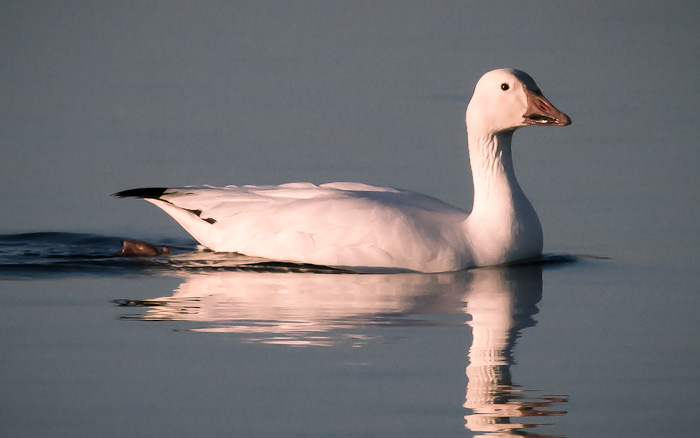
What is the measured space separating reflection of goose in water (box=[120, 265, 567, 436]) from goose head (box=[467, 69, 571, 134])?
1224 mm

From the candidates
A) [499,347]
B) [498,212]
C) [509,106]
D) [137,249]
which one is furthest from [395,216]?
[499,347]

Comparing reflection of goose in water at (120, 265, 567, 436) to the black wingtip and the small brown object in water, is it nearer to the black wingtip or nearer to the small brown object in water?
the small brown object in water

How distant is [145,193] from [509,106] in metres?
3.23

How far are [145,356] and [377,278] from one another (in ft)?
9.17

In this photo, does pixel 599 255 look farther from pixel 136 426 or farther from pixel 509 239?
pixel 136 426

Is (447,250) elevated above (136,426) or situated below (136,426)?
above

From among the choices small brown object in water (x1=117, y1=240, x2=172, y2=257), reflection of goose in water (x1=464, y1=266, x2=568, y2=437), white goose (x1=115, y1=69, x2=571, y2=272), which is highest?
white goose (x1=115, y1=69, x2=571, y2=272)

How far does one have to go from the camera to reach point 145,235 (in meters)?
11.1

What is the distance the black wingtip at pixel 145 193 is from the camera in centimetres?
1016

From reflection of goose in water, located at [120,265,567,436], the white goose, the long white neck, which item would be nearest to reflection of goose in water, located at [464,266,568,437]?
reflection of goose in water, located at [120,265,567,436]

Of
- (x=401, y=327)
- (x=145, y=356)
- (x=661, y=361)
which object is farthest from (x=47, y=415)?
(x=661, y=361)

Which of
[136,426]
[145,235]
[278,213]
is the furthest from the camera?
[145,235]

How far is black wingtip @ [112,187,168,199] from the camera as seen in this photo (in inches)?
400

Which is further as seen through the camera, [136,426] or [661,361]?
[661,361]
